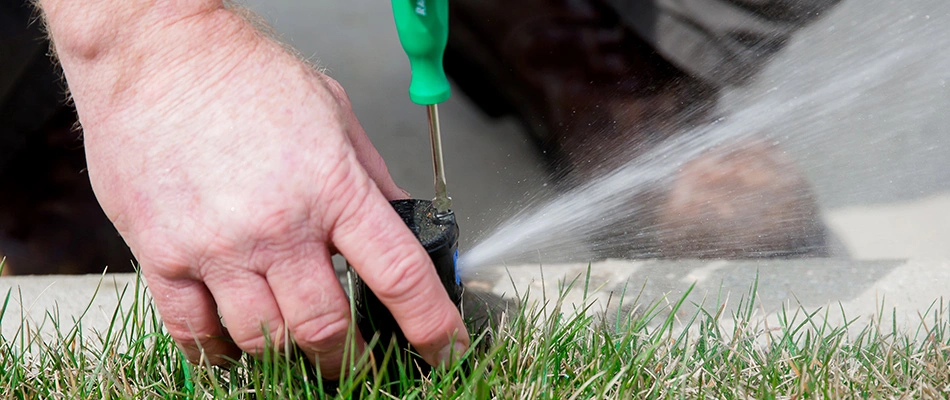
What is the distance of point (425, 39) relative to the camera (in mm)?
1149

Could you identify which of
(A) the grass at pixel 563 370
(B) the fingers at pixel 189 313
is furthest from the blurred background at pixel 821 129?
(B) the fingers at pixel 189 313

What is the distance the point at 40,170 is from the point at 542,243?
1.78 meters

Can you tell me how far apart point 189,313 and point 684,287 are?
117cm

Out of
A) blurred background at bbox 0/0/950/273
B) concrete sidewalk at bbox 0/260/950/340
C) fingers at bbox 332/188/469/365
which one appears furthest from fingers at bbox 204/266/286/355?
blurred background at bbox 0/0/950/273

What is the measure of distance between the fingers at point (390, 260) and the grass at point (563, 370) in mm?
127

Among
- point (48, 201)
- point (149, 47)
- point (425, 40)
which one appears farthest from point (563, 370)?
point (48, 201)

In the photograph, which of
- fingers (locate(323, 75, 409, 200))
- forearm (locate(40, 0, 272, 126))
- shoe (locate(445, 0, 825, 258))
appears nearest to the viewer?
forearm (locate(40, 0, 272, 126))

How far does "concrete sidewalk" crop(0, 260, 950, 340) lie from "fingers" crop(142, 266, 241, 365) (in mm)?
538

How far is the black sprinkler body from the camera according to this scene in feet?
4.11

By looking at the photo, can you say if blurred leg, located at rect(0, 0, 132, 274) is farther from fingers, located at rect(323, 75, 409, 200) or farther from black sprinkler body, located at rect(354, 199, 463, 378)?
black sprinkler body, located at rect(354, 199, 463, 378)

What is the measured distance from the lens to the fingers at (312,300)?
1.14 meters

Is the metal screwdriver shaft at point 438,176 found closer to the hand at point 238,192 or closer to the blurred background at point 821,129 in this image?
the hand at point 238,192

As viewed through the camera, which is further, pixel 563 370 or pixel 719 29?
pixel 719 29

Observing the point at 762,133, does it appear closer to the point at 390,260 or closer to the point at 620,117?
the point at 620,117
